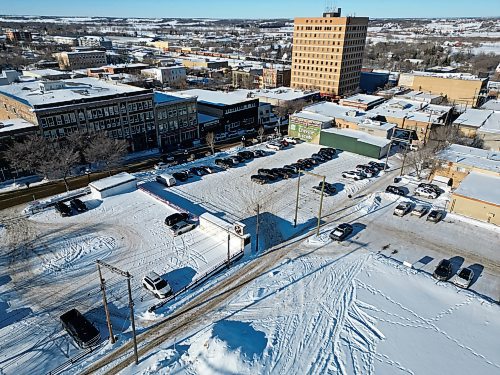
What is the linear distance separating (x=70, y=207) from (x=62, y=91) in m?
27.1

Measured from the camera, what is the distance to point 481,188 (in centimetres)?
3597

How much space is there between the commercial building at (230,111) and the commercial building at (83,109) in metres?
11.8

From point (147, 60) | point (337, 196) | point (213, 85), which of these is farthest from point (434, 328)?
point (147, 60)

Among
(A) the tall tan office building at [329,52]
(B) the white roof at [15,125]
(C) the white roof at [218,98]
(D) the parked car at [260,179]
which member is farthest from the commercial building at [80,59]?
(D) the parked car at [260,179]

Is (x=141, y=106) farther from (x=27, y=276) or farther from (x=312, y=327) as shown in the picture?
(x=312, y=327)

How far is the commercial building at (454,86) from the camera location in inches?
3132

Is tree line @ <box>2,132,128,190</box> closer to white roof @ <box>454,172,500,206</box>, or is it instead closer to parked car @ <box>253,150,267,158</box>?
parked car @ <box>253,150,267,158</box>

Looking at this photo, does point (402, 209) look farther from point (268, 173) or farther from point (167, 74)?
point (167, 74)

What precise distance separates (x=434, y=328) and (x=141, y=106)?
46711mm

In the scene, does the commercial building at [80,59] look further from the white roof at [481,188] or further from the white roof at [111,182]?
the white roof at [481,188]

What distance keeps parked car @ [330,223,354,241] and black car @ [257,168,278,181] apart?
43.1 feet

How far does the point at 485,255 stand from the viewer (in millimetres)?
→ 29281

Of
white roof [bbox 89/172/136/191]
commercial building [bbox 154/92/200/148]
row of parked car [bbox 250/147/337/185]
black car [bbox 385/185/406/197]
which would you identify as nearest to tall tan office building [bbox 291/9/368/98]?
row of parked car [bbox 250/147/337/185]

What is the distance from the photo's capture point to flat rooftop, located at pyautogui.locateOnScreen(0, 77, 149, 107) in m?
47.8
